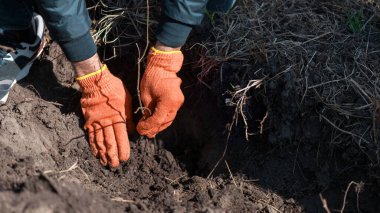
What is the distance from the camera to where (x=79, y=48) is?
2078 millimetres

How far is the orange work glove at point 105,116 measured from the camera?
7.16 ft

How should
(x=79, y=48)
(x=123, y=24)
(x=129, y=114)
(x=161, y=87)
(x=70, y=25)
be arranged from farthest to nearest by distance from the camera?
(x=123, y=24)
(x=129, y=114)
(x=161, y=87)
(x=79, y=48)
(x=70, y=25)

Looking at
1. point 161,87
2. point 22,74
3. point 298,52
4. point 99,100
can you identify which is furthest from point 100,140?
point 298,52

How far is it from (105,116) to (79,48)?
326 millimetres

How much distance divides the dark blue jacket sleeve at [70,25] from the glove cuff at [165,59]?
251mm

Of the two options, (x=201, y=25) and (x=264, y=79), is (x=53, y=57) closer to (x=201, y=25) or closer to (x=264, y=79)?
(x=201, y=25)

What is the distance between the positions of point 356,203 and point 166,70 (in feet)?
3.12

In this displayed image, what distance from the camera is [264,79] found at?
7.05 feet

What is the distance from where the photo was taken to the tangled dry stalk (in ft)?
6.71

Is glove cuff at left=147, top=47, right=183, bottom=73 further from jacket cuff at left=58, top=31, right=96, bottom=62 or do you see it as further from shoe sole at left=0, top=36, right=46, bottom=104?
shoe sole at left=0, top=36, right=46, bottom=104

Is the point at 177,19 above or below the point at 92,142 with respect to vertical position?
above

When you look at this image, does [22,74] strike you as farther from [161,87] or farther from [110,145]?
[161,87]

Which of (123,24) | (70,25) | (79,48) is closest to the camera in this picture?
(70,25)

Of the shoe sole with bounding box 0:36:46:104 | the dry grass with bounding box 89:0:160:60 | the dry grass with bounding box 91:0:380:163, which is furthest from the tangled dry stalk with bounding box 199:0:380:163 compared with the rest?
the shoe sole with bounding box 0:36:46:104
